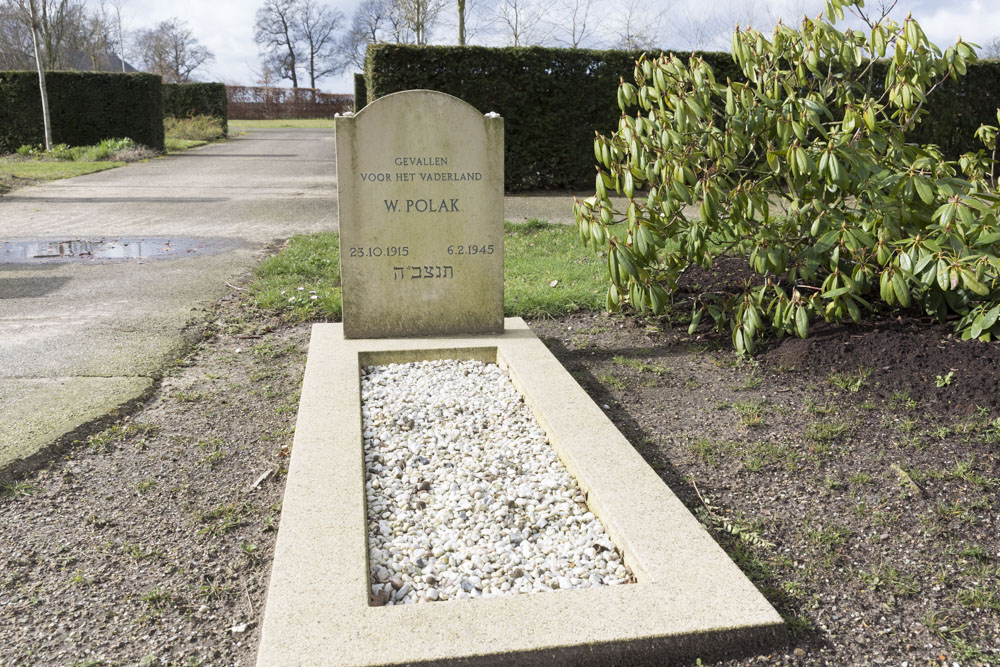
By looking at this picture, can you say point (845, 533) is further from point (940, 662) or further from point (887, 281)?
point (887, 281)

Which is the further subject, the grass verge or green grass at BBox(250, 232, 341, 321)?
the grass verge

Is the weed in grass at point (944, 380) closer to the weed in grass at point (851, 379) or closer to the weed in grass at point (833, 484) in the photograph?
the weed in grass at point (851, 379)

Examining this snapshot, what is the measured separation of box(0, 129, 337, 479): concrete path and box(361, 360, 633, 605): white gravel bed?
149cm

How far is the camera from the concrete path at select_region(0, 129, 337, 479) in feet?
13.6

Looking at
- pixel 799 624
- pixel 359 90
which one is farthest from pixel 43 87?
pixel 799 624

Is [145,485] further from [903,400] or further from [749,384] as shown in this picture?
[903,400]

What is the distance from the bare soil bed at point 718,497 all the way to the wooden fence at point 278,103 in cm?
5435

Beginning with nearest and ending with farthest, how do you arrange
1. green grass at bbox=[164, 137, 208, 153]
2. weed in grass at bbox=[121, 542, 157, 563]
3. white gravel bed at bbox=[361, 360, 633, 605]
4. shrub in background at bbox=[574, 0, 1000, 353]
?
white gravel bed at bbox=[361, 360, 633, 605] → weed in grass at bbox=[121, 542, 157, 563] → shrub in background at bbox=[574, 0, 1000, 353] → green grass at bbox=[164, 137, 208, 153]

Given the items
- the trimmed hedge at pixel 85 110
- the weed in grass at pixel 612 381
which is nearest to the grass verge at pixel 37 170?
the trimmed hedge at pixel 85 110

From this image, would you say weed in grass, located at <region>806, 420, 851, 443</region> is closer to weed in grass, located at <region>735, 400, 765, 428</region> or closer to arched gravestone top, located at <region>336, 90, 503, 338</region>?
weed in grass, located at <region>735, 400, 765, 428</region>

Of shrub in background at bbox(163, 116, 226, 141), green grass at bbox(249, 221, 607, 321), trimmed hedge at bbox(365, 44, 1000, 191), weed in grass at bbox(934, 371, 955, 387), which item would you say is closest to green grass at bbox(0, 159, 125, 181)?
trimmed hedge at bbox(365, 44, 1000, 191)

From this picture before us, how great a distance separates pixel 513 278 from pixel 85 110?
19634 mm

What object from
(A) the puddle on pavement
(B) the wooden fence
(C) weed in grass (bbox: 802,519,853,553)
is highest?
(B) the wooden fence

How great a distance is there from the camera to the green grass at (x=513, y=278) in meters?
6.06
